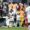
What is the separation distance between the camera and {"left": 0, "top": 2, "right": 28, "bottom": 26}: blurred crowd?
58 centimetres

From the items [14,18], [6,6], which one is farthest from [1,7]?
[14,18]

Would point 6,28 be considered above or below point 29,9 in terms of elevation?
below

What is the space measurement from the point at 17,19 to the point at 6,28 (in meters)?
0.12

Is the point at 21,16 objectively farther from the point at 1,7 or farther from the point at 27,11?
the point at 1,7

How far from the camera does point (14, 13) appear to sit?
583 mm

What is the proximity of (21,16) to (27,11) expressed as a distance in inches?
2.7

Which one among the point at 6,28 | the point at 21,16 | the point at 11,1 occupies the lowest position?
the point at 6,28

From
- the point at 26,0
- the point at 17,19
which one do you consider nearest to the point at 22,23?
the point at 17,19

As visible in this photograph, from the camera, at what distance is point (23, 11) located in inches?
22.9

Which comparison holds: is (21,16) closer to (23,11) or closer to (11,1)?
(23,11)

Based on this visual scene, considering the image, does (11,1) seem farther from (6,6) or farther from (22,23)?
(22,23)

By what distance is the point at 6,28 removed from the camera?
0.59 meters

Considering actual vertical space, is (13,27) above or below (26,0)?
below

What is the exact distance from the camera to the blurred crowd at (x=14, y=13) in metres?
0.58
